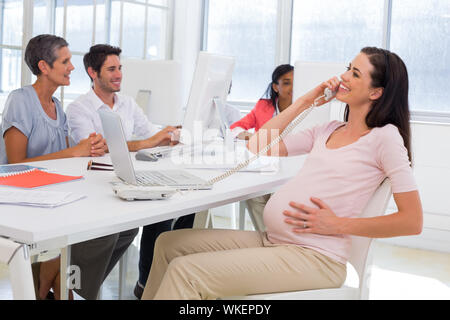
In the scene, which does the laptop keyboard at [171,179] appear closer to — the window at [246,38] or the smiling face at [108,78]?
the smiling face at [108,78]

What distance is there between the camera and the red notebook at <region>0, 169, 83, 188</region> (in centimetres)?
160

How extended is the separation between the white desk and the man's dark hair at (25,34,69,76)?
696mm

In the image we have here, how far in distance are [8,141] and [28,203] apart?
3.55ft

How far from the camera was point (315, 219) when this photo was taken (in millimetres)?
1518

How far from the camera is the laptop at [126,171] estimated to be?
5.33 ft

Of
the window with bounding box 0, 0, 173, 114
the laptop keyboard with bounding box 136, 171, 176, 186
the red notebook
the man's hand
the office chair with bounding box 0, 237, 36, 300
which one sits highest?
the window with bounding box 0, 0, 173, 114

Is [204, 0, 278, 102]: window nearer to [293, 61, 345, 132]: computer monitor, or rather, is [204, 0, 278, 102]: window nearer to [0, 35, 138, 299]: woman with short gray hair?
[293, 61, 345, 132]: computer monitor

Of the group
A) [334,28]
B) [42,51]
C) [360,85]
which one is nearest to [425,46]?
[334,28]

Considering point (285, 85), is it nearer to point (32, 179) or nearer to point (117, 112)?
point (117, 112)

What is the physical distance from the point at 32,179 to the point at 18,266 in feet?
1.99

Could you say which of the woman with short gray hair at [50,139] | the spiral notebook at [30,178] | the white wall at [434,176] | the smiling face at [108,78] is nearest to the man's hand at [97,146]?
the woman with short gray hair at [50,139]

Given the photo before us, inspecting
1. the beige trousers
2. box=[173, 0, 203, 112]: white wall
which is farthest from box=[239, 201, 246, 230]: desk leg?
box=[173, 0, 203, 112]: white wall
